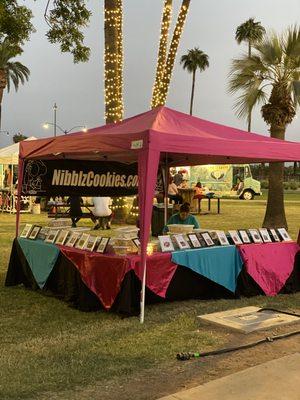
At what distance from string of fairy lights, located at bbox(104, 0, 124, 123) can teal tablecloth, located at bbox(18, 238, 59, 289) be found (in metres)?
8.80

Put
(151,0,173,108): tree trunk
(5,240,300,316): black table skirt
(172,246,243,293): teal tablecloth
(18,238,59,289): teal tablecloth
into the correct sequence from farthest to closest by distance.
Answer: (151,0,173,108): tree trunk
(18,238,59,289): teal tablecloth
(172,246,243,293): teal tablecloth
(5,240,300,316): black table skirt

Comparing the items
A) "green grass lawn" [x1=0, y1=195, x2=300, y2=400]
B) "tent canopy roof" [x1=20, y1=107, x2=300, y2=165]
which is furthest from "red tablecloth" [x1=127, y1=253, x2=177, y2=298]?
"tent canopy roof" [x1=20, y1=107, x2=300, y2=165]

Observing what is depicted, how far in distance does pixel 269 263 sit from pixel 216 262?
2.87ft

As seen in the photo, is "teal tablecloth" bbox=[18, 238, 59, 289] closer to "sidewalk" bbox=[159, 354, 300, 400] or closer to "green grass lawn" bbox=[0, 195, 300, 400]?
"green grass lawn" bbox=[0, 195, 300, 400]

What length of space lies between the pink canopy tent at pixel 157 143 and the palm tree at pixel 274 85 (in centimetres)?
777

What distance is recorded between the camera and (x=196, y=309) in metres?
6.36

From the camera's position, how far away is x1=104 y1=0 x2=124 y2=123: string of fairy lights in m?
15.6

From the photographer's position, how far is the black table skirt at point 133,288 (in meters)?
6.01

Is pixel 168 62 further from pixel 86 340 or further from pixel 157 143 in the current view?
pixel 86 340

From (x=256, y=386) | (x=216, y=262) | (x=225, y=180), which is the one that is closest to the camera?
(x=256, y=386)

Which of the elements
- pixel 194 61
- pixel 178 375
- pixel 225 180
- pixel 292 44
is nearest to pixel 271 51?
pixel 292 44

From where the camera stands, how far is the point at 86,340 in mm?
5148

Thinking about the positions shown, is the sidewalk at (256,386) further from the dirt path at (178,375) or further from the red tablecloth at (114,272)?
the red tablecloth at (114,272)

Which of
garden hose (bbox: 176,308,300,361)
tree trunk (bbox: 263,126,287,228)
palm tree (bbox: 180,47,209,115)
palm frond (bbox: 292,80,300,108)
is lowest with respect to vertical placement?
garden hose (bbox: 176,308,300,361)
